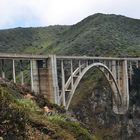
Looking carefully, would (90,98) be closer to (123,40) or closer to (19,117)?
(123,40)

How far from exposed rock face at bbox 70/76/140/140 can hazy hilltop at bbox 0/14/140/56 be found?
914 inches

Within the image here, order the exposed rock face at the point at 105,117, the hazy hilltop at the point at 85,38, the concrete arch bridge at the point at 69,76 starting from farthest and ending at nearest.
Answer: the hazy hilltop at the point at 85,38
the exposed rock face at the point at 105,117
the concrete arch bridge at the point at 69,76

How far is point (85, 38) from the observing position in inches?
4550

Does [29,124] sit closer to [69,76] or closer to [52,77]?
[52,77]

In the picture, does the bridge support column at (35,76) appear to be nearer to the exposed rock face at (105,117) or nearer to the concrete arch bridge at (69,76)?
the concrete arch bridge at (69,76)

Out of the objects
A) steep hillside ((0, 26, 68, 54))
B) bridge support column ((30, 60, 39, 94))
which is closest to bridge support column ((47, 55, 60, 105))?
bridge support column ((30, 60, 39, 94))

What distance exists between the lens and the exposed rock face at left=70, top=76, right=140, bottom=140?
72.3m

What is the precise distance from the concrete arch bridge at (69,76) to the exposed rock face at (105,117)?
140 cm

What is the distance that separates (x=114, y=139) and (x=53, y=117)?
58.1 m

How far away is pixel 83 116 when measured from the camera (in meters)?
72.9

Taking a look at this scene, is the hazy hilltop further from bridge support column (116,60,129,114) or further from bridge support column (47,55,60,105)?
bridge support column (47,55,60,105)

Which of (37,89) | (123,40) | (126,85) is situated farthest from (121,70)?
(123,40)

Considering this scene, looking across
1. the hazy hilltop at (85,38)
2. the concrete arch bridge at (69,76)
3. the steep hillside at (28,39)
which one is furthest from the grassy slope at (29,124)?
the steep hillside at (28,39)

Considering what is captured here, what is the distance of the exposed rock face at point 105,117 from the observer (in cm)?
7231
